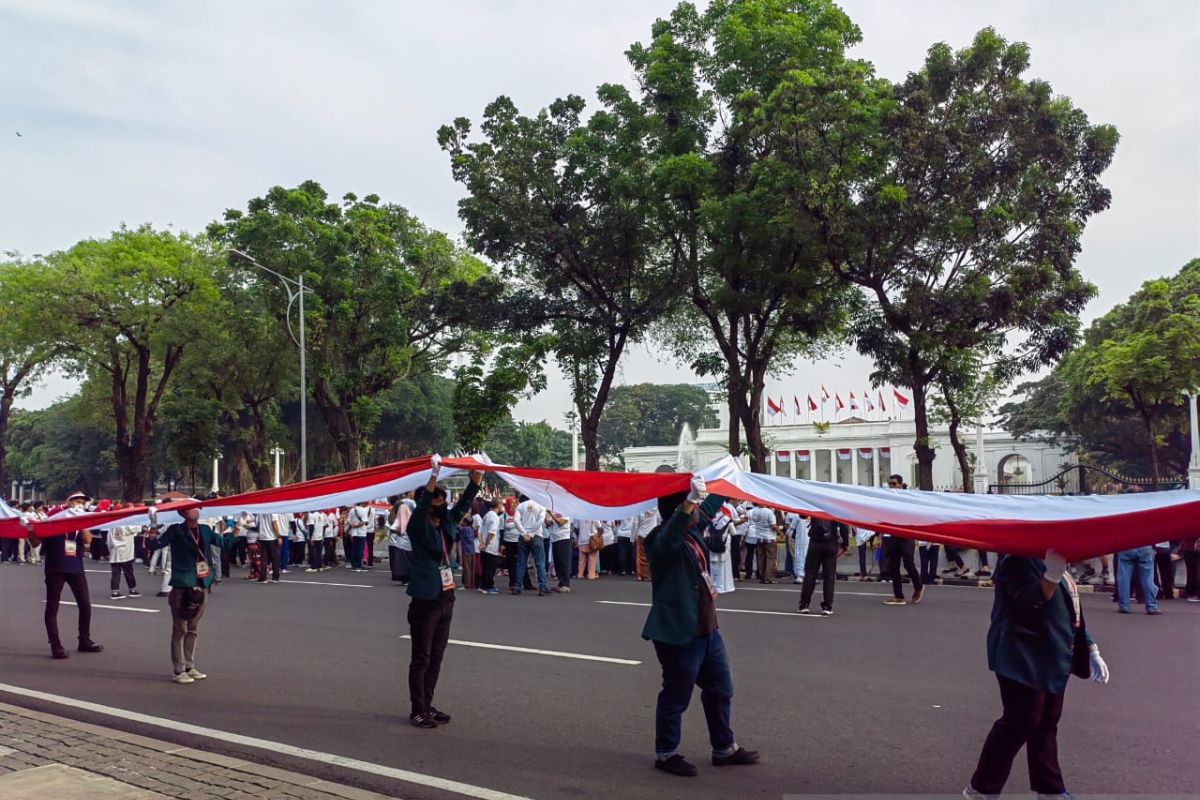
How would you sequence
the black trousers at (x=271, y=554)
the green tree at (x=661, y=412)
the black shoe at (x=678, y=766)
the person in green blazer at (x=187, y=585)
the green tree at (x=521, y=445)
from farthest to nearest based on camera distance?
the green tree at (x=661, y=412)
the green tree at (x=521, y=445)
the black trousers at (x=271, y=554)
the person in green blazer at (x=187, y=585)
the black shoe at (x=678, y=766)

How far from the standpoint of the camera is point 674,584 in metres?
6.59

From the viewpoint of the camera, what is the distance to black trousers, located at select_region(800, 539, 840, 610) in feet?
47.1

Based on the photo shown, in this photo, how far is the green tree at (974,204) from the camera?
2142 cm

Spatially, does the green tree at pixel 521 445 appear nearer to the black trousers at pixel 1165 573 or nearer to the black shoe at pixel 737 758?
the black trousers at pixel 1165 573

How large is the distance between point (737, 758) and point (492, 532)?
474 inches

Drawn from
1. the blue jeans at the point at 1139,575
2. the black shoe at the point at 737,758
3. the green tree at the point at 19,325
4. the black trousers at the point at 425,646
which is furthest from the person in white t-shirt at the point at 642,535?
the green tree at the point at 19,325

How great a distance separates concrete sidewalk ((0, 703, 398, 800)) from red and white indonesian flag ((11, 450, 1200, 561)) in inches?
101

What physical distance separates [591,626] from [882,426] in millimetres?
66588

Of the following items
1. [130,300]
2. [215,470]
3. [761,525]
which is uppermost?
[130,300]

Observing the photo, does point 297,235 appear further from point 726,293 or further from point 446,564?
point 446,564

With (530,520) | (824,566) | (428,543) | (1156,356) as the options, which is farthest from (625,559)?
(1156,356)

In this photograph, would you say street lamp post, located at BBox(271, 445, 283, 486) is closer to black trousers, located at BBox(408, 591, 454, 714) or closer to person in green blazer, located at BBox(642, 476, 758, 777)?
black trousers, located at BBox(408, 591, 454, 714)

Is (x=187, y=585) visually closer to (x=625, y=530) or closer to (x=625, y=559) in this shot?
(x=625, y=530)

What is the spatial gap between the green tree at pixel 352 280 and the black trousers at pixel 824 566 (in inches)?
788
